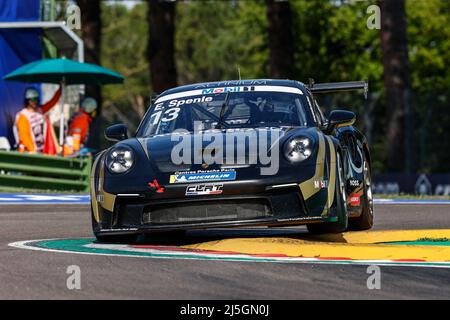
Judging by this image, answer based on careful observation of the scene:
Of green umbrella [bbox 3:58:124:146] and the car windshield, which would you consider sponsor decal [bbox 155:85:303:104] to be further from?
green umbrella [bbox 3:58:124:146]

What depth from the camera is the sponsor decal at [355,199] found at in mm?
10393

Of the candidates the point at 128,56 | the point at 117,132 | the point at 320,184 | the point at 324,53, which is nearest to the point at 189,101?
the point at 117,132

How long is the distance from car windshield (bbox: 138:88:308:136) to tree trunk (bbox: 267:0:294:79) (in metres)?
21.2

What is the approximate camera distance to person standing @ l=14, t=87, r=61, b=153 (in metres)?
19.8

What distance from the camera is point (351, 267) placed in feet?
24.2

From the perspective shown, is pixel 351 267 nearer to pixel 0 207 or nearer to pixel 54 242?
pixel 54 242

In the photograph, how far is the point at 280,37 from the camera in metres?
31.8

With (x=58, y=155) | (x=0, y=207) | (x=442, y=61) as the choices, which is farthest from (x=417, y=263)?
(x=442, y=61)

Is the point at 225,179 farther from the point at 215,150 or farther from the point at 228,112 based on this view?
the point at 228,112

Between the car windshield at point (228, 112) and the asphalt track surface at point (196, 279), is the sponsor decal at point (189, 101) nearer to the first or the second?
the car windshield at point (228, 112)

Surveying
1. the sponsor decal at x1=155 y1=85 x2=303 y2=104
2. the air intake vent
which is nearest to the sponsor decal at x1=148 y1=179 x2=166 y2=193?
the air intake vent

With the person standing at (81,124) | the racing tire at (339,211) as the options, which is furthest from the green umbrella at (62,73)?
the racing tire at (339,211)
